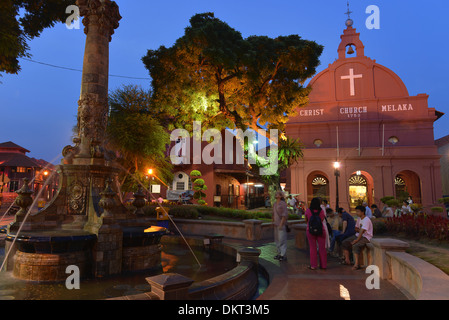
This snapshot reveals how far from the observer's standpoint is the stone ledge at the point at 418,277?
3568mm

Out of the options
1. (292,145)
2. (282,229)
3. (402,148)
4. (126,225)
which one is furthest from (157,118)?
(402,148)

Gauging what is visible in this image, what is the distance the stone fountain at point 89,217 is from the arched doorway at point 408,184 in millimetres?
31636

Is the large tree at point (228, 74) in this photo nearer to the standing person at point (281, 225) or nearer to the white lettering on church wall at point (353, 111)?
the standing person at point (281, 225)

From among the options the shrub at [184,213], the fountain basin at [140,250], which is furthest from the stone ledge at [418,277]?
the shrub at [184,213]

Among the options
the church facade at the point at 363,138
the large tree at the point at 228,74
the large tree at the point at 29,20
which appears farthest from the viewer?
the church facade at the point at 363,138

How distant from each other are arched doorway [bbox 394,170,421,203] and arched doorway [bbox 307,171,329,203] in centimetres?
754

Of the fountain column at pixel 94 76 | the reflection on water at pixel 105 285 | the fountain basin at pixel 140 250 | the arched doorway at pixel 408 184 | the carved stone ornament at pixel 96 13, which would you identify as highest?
the carved stone ornament at pixel 96 13

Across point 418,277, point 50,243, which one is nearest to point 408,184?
point 418,277

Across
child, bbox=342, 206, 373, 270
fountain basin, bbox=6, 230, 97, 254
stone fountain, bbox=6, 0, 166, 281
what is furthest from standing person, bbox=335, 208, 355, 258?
fountain basin, bbox=6, 230, 97, 254

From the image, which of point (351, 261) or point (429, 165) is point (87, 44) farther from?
point (429, 165)

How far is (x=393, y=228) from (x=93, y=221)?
37.2ft

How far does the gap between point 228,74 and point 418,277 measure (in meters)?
16.6

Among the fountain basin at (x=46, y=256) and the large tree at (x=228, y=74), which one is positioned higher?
the large tree at (x=228, y=74)

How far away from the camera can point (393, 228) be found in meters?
11.3
